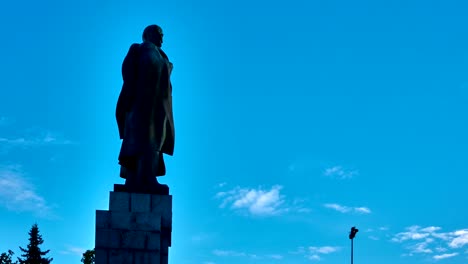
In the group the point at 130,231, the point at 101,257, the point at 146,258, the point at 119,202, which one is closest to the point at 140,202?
the point at 119,202

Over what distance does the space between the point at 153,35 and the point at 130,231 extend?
465cm

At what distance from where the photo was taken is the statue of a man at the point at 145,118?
1453cm

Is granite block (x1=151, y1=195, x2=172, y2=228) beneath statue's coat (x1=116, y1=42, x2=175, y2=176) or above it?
beneath

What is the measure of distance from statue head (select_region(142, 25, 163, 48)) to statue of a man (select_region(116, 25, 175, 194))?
0.38m

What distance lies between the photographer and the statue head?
15.7m

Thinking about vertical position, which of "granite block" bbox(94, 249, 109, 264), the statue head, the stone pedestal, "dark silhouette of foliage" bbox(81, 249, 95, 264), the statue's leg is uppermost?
the statue head

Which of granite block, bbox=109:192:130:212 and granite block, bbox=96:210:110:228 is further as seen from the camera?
granite block, bbox=109:192:130:212

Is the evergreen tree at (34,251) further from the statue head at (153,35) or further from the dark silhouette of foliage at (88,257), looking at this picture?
the statue head at (153,35)

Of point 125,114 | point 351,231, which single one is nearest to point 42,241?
point 351,231

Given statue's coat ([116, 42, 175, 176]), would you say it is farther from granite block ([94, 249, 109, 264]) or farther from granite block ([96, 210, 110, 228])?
granite block ([94, 249, 109, 264])

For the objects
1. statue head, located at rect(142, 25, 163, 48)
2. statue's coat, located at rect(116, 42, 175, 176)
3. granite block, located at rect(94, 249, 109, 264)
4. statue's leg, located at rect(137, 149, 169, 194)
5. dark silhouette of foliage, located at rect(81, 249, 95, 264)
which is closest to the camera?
granite block, located at rect(94, 249, 109, 264)

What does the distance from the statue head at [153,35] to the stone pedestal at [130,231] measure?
3726 mm

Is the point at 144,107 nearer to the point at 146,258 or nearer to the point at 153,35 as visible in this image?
the point at 153,35

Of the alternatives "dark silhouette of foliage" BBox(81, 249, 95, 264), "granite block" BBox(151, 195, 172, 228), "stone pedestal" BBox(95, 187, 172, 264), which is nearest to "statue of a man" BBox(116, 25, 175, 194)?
"granite block" BBox(151, 195, 172, 228)
